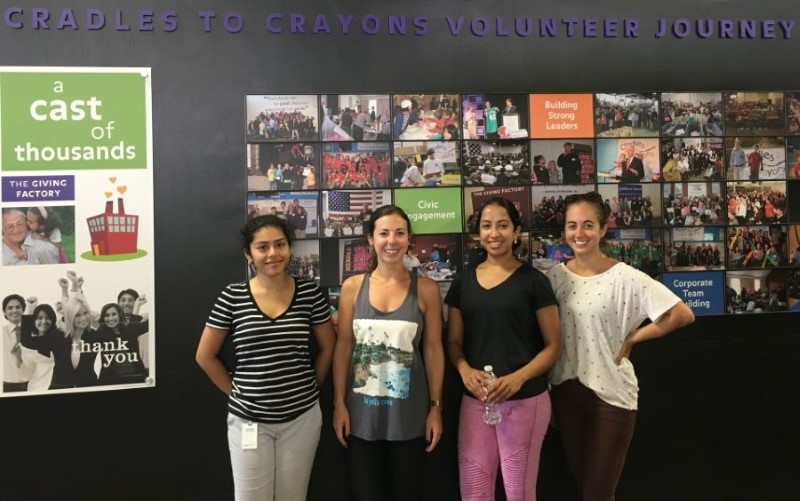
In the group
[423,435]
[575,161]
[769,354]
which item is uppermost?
[575,161]

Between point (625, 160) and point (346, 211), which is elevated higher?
point (625, 160)

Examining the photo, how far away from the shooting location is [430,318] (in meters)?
1.92

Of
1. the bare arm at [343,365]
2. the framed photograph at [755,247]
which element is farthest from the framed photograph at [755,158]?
the bare arm at [343,365]

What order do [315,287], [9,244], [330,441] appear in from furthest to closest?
[330,441] < [9,244] < [315,287]

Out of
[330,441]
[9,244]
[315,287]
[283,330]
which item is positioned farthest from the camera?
[330,441]

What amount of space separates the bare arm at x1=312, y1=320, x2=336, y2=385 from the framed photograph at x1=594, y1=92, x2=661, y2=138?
152 centimetres

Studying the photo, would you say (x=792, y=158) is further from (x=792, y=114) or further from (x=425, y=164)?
(x=425, y=164)

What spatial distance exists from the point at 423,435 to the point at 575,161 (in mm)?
1393

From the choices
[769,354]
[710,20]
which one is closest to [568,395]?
[769,354]

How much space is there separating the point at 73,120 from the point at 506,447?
222cm

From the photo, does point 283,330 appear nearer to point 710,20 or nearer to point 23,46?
point 23,46

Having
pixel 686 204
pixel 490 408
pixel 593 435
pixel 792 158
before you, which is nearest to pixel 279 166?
pixel 490 408

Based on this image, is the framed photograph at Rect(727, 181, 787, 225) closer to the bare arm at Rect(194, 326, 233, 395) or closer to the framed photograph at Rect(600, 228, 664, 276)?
the framed photograph at Rect(600, 228, 664, 276)

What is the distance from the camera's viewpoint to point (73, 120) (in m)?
2.19
